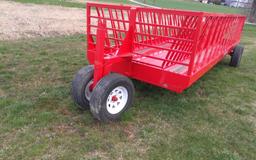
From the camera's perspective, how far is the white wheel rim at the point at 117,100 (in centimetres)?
298

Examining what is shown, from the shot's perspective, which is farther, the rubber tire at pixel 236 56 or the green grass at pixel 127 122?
the rubber tire at pixel 236 56

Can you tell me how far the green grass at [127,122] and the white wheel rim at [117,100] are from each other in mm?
200

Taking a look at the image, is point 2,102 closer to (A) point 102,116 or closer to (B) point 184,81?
(A) point 102,116

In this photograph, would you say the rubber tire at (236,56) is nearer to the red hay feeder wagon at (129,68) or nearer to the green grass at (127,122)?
the green grass at (127,122)

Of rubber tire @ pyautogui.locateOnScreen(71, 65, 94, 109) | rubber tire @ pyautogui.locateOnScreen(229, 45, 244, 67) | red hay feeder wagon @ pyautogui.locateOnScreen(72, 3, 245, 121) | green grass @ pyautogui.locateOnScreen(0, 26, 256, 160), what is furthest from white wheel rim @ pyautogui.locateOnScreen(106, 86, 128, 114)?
rubber tire @ pyautogui.locateOnScreen(229, 45, 244, 67)

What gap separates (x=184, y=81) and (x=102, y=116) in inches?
45.8

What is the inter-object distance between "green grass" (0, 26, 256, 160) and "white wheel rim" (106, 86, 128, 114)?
0.20m

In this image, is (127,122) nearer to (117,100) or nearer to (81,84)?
(117,100)

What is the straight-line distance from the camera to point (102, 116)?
2879mm

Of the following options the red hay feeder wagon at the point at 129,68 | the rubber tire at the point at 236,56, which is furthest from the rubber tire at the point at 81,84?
the rubber tire at the point at 236,56

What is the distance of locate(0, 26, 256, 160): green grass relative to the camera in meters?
2.62

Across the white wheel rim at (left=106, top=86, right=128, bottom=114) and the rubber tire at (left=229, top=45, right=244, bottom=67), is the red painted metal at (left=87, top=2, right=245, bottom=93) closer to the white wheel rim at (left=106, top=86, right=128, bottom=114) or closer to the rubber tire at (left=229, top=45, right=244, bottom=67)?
the white wheel rim at (left=106, top=86, right=128, bottom=114)

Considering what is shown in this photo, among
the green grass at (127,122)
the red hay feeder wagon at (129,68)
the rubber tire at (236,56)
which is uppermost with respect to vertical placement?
the red hay feeder wagon at (129,68)

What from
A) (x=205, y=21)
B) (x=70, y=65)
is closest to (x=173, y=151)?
(x=205, y=21)
